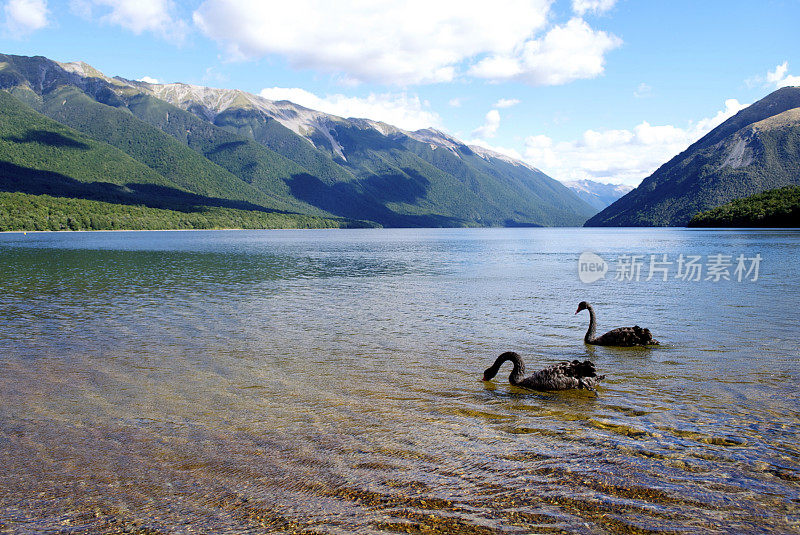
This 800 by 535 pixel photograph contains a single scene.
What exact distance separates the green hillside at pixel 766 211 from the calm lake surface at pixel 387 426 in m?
172

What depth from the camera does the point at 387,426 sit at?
10359 millimetres

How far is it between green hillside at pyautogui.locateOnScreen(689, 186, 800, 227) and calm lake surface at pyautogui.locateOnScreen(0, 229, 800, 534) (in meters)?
172

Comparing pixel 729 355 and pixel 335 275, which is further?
pixel 335 275

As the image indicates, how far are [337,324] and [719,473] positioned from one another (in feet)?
54.5

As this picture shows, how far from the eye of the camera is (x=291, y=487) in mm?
7730

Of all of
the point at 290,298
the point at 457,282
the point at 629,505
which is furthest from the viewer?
the point at 457,282

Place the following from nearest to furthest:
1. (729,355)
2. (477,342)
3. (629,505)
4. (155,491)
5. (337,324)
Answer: (629,505)
(155,491)
(729,355)
(477,342)
(337,324)

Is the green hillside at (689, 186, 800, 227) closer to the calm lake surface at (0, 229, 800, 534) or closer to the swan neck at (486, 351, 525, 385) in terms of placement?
the calm lake surface at (0, 229, 800, 534)

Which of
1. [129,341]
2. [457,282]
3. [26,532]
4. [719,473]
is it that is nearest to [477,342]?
[719,473]

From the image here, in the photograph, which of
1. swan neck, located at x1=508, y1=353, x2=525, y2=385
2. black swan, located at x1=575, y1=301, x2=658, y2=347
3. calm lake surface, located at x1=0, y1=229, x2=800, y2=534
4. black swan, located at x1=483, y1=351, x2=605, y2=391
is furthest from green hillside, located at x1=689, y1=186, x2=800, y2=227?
swan neck, located at x1=508, y1=353, x2=525, y2=385

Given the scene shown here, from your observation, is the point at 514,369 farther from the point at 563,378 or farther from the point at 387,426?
the point at 387,426

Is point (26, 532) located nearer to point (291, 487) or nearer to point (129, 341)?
point (291, 487)

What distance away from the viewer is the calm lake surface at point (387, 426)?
6.98 m

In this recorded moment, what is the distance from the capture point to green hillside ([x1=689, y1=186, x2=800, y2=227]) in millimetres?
160125
